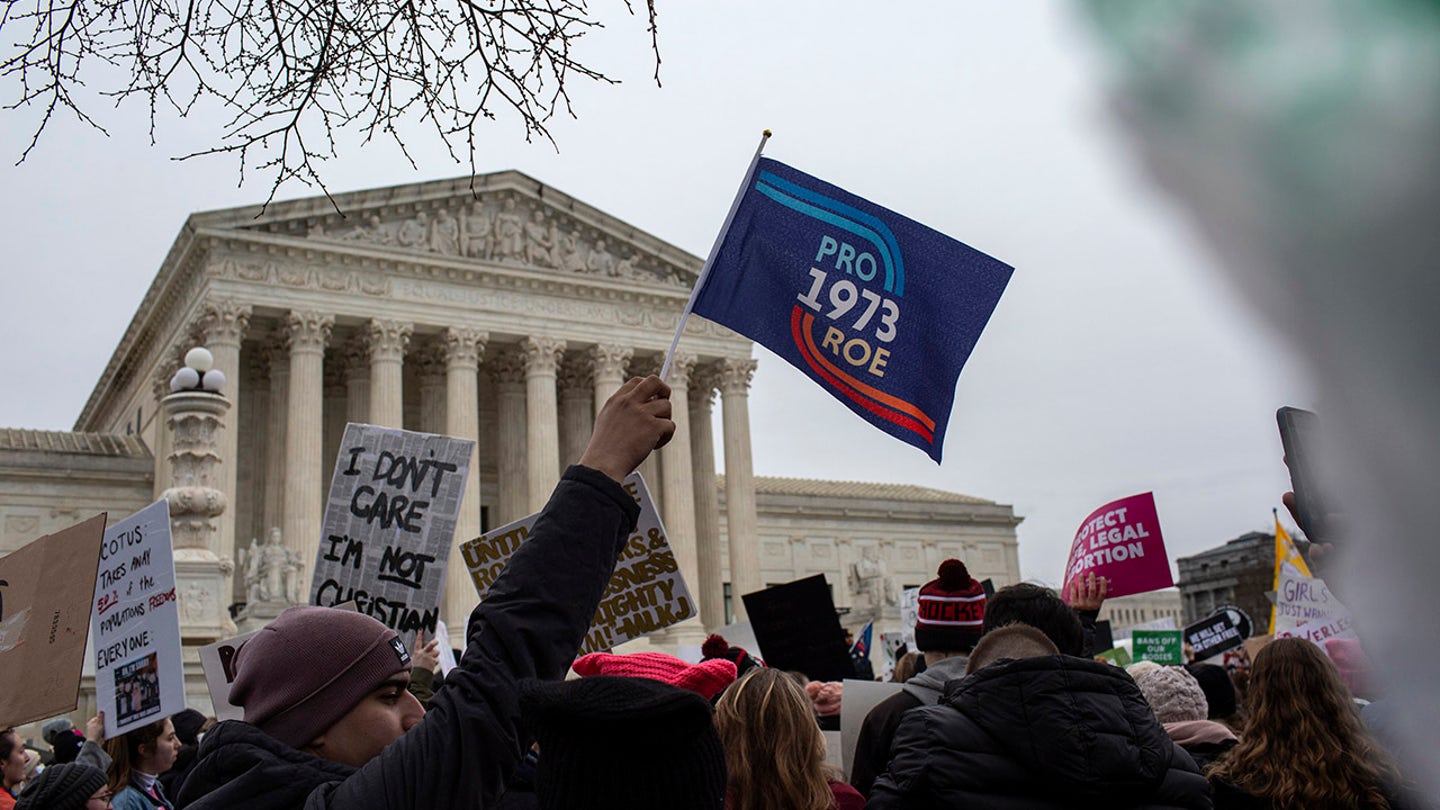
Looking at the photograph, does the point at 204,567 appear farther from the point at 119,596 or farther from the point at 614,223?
the point at 614,223

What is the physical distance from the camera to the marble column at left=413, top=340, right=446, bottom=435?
1489 inches

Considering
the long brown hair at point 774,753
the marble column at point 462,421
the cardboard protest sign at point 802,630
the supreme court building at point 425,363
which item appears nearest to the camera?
the long brown hair at point 774,753

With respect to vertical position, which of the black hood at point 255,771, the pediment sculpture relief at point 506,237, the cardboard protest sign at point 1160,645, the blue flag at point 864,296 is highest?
the pediment sculpture relief at point 506,237

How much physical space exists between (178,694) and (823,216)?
3741 millimetres

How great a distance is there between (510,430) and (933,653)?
3524 cm

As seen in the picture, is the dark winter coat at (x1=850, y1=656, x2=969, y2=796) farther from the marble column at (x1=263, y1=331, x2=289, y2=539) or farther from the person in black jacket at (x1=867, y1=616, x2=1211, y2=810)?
the marble column at (x1=263, y1=331, x2=289, y2=539)

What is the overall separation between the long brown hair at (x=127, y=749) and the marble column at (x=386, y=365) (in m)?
28.6

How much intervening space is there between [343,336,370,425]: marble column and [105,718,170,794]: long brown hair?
3165 centimetres

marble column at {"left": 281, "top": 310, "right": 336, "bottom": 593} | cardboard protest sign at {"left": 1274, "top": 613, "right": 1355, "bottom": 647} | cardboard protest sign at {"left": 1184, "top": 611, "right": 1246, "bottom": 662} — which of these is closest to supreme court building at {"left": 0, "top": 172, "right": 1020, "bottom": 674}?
marble column at {"left": 281, "top": 310, "right": 336, "bottom": 593}

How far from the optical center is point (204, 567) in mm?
16188

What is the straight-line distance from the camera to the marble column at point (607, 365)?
126ft

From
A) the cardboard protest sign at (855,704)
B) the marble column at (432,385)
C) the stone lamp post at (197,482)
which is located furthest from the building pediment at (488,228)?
the cardboard protest sign at (855,704)

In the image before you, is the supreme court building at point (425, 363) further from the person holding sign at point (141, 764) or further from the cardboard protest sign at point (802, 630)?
the person holding sign at point (141, 764)

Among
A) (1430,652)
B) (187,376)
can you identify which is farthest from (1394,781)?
(187,376)
